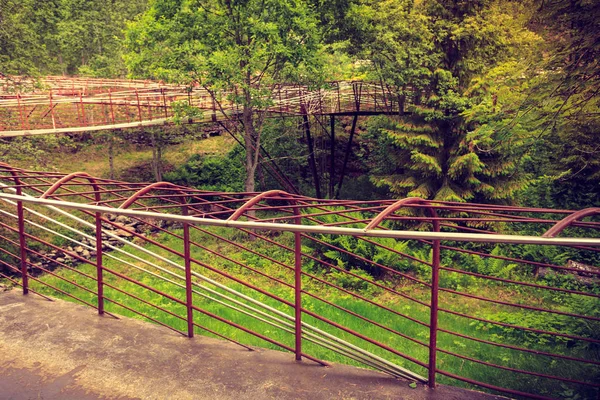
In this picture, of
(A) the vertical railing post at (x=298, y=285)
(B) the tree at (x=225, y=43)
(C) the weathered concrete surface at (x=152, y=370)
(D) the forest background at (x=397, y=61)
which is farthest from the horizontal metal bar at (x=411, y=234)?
(B) the tree at (x=225, y=43)

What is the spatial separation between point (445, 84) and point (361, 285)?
6.54 metres

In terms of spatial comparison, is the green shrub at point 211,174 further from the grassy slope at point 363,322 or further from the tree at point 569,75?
the tree at point 569,75

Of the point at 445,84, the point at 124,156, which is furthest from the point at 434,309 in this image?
the point at 124,156

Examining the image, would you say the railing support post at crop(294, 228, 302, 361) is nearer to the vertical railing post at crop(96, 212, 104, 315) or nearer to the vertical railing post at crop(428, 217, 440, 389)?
the vertical railing post at crop(428, 217, 440, 389)

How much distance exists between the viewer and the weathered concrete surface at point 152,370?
3.88m

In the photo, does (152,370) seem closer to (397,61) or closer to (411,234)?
(411,234)

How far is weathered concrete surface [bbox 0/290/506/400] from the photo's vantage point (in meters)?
3.88

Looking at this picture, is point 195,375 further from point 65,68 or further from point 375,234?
point 65,68

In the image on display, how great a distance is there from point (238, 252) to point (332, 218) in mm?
3492

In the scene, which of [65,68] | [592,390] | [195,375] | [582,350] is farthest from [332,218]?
[65,68]

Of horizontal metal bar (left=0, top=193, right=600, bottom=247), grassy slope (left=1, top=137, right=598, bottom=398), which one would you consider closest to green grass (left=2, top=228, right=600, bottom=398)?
grassy slope (left=1, top=137, right=598, bottom=398)

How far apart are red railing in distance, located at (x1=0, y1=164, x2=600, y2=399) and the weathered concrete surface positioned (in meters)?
0.19

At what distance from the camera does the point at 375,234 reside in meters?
3.31

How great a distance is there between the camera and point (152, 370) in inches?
166
